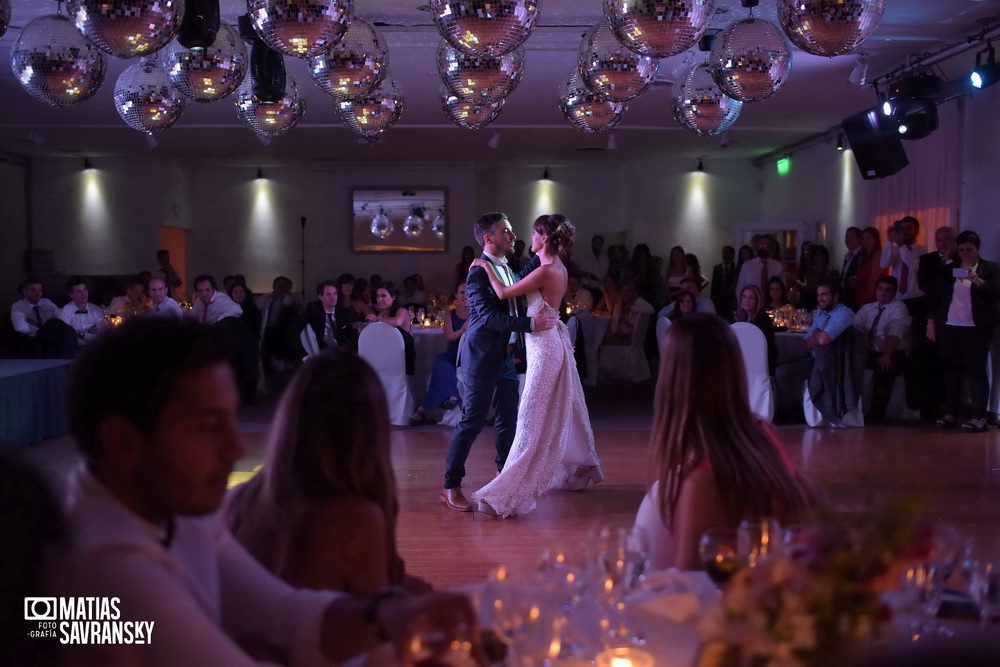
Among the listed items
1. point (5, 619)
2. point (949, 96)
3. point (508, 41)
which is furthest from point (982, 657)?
point (949, 96)

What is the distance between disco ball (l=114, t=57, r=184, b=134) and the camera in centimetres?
441

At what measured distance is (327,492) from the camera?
65.3 inches

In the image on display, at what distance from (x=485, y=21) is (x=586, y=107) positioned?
5.86 feet

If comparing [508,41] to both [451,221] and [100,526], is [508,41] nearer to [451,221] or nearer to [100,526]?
[100,526]

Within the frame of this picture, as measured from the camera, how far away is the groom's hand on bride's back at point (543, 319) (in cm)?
513

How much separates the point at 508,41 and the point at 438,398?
511 centimetres

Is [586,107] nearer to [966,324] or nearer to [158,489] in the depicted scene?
[158,489]

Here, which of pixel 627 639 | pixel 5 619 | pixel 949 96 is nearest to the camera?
pixel 5 619

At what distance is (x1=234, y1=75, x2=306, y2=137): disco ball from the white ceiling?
2.03 metres

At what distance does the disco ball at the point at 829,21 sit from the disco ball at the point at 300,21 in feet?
4.74

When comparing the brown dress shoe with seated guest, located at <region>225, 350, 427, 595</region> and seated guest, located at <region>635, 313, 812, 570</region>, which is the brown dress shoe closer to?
seated guest, located at <region>635, 313, 812, 570</region>

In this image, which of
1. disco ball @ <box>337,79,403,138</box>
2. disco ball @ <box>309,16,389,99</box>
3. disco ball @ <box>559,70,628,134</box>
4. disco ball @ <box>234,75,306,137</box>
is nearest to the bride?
disco ball @ <box>559,70,628,134</box>

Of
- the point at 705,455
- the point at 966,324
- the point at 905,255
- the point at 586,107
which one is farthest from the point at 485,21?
the point at 905,255

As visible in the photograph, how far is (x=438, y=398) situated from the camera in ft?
26.4
